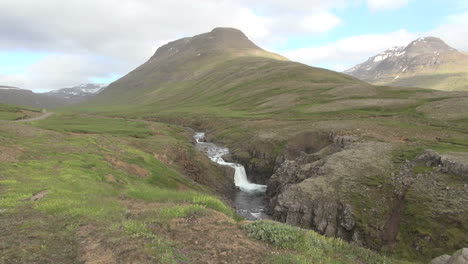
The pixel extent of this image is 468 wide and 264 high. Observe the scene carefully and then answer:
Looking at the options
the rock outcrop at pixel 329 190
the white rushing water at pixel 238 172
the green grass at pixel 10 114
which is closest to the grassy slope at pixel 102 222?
the rock outcrop at pixel 329 190

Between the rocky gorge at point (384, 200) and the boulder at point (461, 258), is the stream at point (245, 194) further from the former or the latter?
the boulder at point (461, 258)

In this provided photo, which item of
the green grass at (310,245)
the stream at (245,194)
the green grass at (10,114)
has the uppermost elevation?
the green grass at (10,114)

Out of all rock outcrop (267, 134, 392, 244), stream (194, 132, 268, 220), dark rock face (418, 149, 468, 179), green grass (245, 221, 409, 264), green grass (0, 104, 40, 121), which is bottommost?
stream (194, 132, 268, 220)

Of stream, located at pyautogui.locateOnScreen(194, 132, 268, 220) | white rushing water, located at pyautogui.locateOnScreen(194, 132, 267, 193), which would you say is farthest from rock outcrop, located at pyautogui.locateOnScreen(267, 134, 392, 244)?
white rushing water, located at pyautogui.locateOnScreen(194, 132, 267, 193)

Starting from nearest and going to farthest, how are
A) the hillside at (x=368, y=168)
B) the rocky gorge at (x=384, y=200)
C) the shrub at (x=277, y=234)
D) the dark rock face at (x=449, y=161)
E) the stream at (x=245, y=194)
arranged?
the shrub at (x=277, y=234) → the rocky gorge at (x=384, y=200) → the hillside at (x=368, y=168) → the dark rock face at (x=449, y=161) → the stream at (x=245, y=194)

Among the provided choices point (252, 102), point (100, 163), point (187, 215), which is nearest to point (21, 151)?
point (100, 163)

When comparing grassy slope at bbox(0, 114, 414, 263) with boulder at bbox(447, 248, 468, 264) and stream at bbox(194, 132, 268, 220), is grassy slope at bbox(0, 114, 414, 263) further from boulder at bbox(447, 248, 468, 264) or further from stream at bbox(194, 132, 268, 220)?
stream at bbox(194, 132, 268, 220)

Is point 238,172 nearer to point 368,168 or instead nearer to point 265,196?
point 265,196

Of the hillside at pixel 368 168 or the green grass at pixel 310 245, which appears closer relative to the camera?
the green grass at pixel 310 245

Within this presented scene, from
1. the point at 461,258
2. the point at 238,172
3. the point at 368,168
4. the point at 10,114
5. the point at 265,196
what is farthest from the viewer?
the point at 10,114

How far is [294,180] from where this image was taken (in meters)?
41.5

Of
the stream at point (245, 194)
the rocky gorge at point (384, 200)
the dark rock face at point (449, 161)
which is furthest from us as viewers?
the stream at point (245, 194)

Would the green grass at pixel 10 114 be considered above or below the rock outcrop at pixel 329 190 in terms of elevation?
above

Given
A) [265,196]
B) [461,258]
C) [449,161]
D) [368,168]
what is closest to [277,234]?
[461,258]
